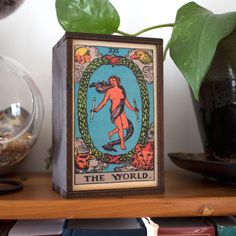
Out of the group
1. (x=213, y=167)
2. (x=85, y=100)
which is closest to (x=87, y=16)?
(x=85, y=100)

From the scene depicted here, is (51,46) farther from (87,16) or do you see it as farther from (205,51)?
(205,51)

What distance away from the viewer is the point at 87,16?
2.27 ft

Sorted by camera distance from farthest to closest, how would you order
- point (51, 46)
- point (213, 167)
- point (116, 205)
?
point (51, 46) < point (213, 167) < point (116, 205)

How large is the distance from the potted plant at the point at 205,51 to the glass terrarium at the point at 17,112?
14 centimetres

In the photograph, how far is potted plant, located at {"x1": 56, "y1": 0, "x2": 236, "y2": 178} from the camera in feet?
1.78

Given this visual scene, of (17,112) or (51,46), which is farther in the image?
(51,46)

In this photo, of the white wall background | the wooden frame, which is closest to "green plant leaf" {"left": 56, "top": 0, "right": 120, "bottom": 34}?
the wooden frame

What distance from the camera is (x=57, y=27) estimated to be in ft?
3.06

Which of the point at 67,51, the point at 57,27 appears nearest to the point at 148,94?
the point at 67,51

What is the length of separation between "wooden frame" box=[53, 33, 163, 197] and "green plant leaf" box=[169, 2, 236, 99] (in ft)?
0.17

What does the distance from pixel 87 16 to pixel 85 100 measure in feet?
0.67

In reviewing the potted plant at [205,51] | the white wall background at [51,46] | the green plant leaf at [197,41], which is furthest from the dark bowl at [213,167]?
the white wall background at [51,46]

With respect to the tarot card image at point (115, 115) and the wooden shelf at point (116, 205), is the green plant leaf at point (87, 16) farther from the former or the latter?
the wooden shelf at point (116, 205)

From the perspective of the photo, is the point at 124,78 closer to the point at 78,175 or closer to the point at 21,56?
the point at 78,175
